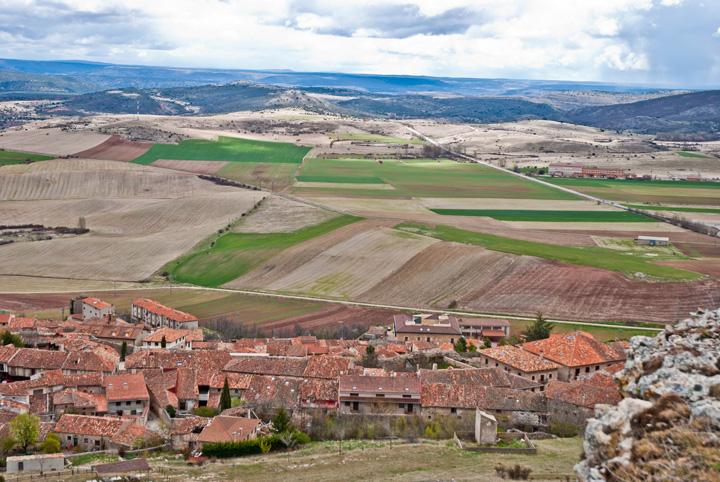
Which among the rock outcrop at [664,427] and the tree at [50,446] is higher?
the rock outcrop at [664,427]

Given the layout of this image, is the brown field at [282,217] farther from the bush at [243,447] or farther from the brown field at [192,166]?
the bush at [243,447]

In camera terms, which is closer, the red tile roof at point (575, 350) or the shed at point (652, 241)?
the red tile roof at point (575, 350)

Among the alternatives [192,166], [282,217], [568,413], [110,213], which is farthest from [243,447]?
[192,166]

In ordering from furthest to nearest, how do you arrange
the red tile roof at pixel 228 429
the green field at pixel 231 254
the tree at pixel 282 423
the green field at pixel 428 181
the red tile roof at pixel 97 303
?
the green field at pixel 428 181
the green field at pixel 231 254
the red tile roof at pixel 97 303
the tree at pixel 282 423
the red tile roof at pixel 228 429

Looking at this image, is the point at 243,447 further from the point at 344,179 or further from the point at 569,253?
the point at 344,179

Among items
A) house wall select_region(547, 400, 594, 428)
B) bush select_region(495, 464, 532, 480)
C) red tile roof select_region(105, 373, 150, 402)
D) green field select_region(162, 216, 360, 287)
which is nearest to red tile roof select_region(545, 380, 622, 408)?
house wall select_region(547, 400, 594, 428)

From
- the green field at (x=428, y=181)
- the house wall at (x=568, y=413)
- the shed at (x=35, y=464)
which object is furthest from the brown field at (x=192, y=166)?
the shed at (x=35, y=464)
